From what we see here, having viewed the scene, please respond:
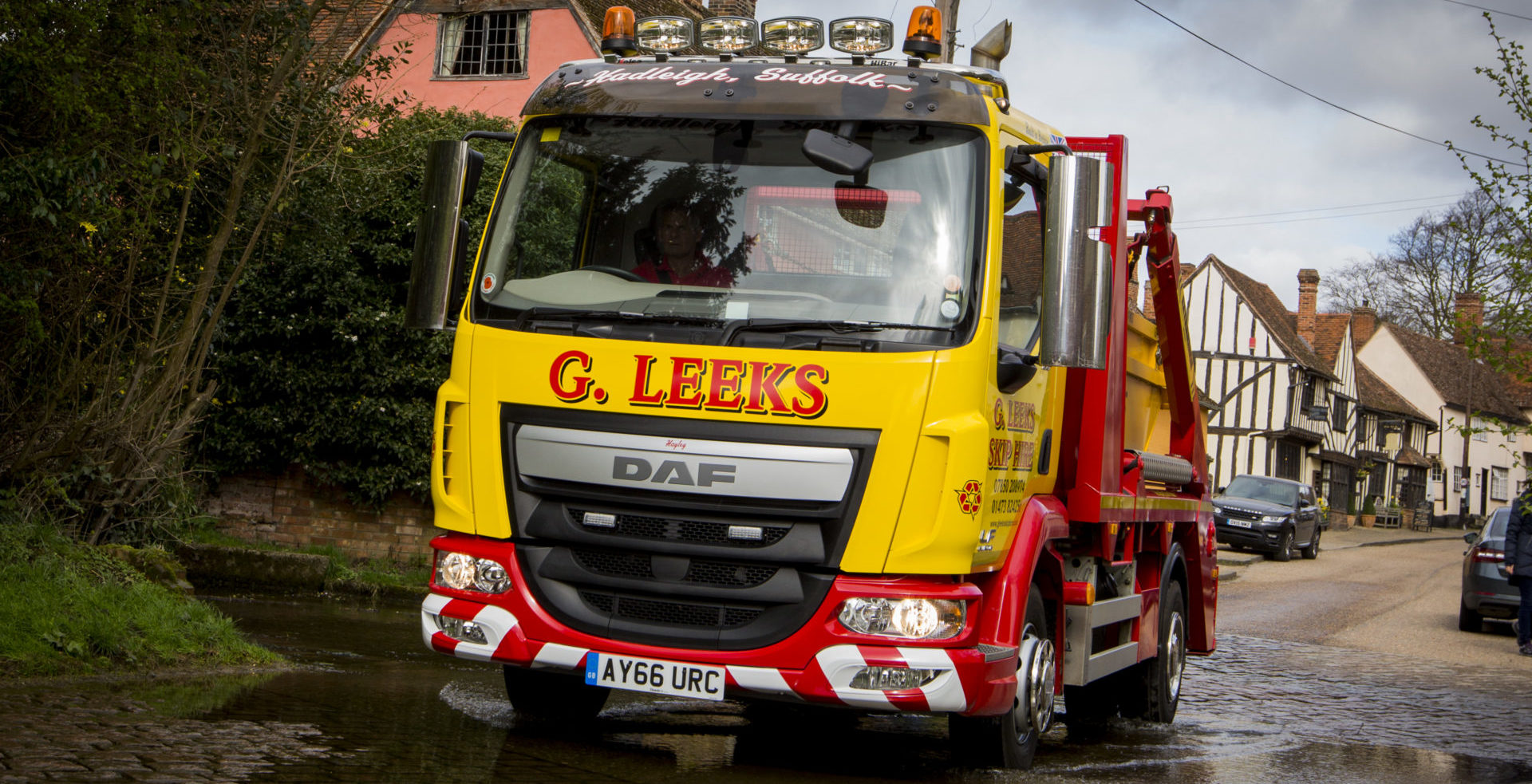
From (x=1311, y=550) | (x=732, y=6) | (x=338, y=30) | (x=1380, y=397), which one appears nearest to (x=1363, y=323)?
(x=1380, y=397)

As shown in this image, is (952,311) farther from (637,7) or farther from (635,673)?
(637,7)

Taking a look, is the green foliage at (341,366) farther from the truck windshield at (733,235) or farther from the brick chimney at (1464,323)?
the brick chimney at (1464,323)

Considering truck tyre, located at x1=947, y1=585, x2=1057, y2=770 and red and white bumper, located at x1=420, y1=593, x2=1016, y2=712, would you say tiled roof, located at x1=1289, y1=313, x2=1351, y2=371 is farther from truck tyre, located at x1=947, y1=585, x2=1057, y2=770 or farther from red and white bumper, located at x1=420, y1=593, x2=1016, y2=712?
red and white bumper, located at x1=420, y1=593, x2=1016, y2=712

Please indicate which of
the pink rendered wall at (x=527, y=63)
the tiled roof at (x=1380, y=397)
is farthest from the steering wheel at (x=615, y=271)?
the tiled roof at (x=1380, y=397)

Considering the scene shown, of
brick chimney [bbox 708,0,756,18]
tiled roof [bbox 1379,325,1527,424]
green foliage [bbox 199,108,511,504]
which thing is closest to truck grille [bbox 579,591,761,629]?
green foliage [bbox 199,108,511,504]

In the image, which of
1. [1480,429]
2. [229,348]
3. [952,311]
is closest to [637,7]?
[229,348]

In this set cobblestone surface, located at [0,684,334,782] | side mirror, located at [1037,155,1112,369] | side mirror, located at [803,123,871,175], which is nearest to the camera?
cobblestone surface, located at [0,684,334,782]

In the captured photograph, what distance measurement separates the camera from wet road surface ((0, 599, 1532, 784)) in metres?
5.59

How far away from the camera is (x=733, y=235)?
6184 millimetres

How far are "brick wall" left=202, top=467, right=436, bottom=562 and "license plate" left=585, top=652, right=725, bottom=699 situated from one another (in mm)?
9008

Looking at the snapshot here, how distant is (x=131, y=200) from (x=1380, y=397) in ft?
224

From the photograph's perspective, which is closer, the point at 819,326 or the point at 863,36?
the point at 819,326

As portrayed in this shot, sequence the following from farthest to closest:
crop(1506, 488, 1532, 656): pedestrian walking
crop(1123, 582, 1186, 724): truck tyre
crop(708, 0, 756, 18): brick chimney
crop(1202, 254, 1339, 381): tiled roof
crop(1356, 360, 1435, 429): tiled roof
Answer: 1. crop(1356, 360, 1435, 429): tiled roof
2. crop(1202, 254, 1339, 381): tiled roof
3. crop(708, 0, 756, 18): brick chimney
4. crop(1506, 488, 1532, 656): pedestrian walking
5. crop(1123, 582, 1186, 724): truck tyre

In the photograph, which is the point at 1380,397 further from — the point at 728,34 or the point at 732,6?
the point at 728,34
